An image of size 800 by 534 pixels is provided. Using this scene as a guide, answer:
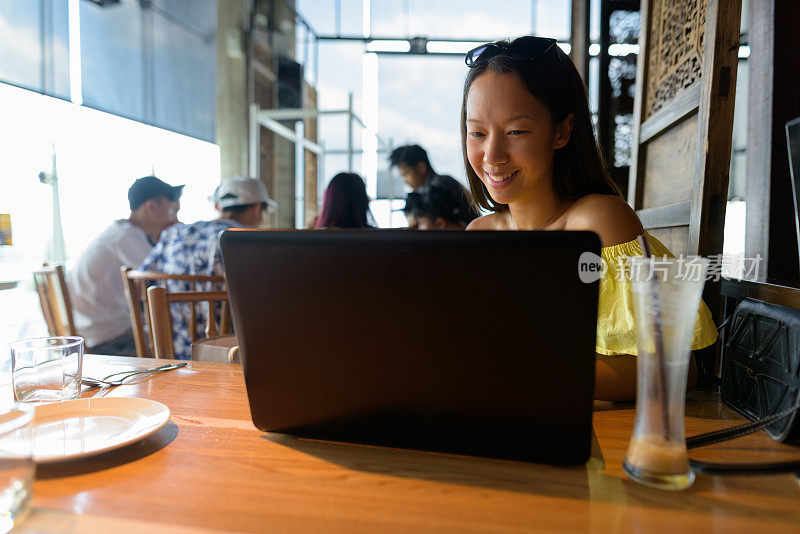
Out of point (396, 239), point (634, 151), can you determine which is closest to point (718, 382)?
point (396, 239)

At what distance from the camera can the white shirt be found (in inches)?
103

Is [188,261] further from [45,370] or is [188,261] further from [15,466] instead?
[15,466]

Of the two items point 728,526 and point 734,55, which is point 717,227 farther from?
point 728,526

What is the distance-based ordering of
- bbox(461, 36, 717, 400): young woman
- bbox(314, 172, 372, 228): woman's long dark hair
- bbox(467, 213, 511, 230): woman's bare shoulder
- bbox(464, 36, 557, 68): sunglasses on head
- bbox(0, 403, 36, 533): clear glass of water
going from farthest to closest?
bbox(314, 172, 372, 228): woman's long dark hair, bbox(467, 213, 511, 230): woman's bare shoulder, bbox(464, 36, 557, 68): sunglasses on head, bbox(461, 36, 717, 400): young woman, bbox(0, 403, 36, 533): clear glass of water

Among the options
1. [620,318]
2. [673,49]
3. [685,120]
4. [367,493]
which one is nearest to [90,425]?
[367,493]

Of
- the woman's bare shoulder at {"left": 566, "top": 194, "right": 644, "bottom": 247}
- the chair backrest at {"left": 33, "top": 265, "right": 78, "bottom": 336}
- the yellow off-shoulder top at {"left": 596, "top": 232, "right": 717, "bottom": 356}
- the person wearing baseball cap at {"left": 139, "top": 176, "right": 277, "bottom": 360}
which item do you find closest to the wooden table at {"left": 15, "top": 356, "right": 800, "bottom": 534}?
the yellow off-shoulder top at {"left": 596, "top": 232, "right": 717, "bottom": 356}

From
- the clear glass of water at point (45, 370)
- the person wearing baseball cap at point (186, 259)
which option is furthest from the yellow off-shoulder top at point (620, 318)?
the person wearing baseball cap at point (186, 259)

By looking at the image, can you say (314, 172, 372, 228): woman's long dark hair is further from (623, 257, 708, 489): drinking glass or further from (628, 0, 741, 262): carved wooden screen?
(623, 257, 708, 489): drinking glass

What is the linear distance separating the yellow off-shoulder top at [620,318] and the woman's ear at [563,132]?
269 mm

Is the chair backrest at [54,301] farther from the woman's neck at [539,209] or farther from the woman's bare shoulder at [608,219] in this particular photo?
the woman's bare shoulder at [608,219]

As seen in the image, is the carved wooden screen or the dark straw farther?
the carved wooden screen

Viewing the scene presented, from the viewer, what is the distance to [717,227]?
0.99 meters

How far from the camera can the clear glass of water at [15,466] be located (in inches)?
17.2

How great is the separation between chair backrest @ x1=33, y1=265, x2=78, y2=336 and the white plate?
1.75 meters
